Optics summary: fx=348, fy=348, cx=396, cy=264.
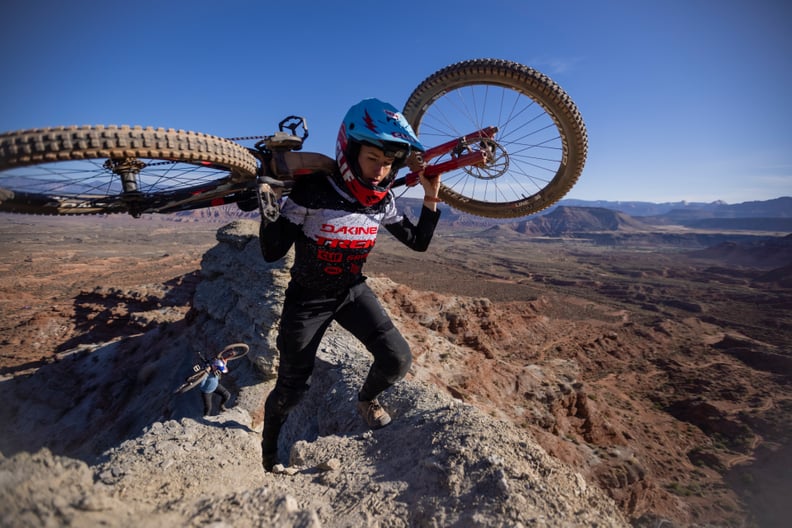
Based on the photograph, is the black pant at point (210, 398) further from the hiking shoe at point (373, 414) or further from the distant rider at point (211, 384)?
the hiking shoe at point (373, 414)

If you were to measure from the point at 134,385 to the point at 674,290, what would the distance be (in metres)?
46.8

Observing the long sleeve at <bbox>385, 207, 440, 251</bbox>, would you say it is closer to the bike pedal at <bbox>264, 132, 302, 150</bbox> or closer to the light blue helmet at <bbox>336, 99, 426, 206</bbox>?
the light blue helmet at <bbox>336, 99, 426, 206</bbox>

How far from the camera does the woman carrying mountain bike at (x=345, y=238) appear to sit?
2555 mm

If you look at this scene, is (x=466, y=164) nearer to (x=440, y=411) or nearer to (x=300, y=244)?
(x=300, y=244)

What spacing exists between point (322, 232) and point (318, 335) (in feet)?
2.89

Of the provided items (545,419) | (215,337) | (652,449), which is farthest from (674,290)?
(215,337)

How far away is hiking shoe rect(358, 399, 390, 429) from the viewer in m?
3.50

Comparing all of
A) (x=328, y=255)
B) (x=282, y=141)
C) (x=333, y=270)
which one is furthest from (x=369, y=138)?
(x=333, y=270)

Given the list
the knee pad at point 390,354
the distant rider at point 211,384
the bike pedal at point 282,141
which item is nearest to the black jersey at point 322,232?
the bike pedal at point 282,141

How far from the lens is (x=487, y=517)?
7.09ft

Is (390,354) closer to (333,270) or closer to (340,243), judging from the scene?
(333,270)

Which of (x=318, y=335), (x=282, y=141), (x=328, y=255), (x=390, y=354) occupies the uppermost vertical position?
(x=282, y=141)

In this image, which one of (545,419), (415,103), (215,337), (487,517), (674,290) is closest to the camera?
(487,517)

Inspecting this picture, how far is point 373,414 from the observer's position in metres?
3.54
